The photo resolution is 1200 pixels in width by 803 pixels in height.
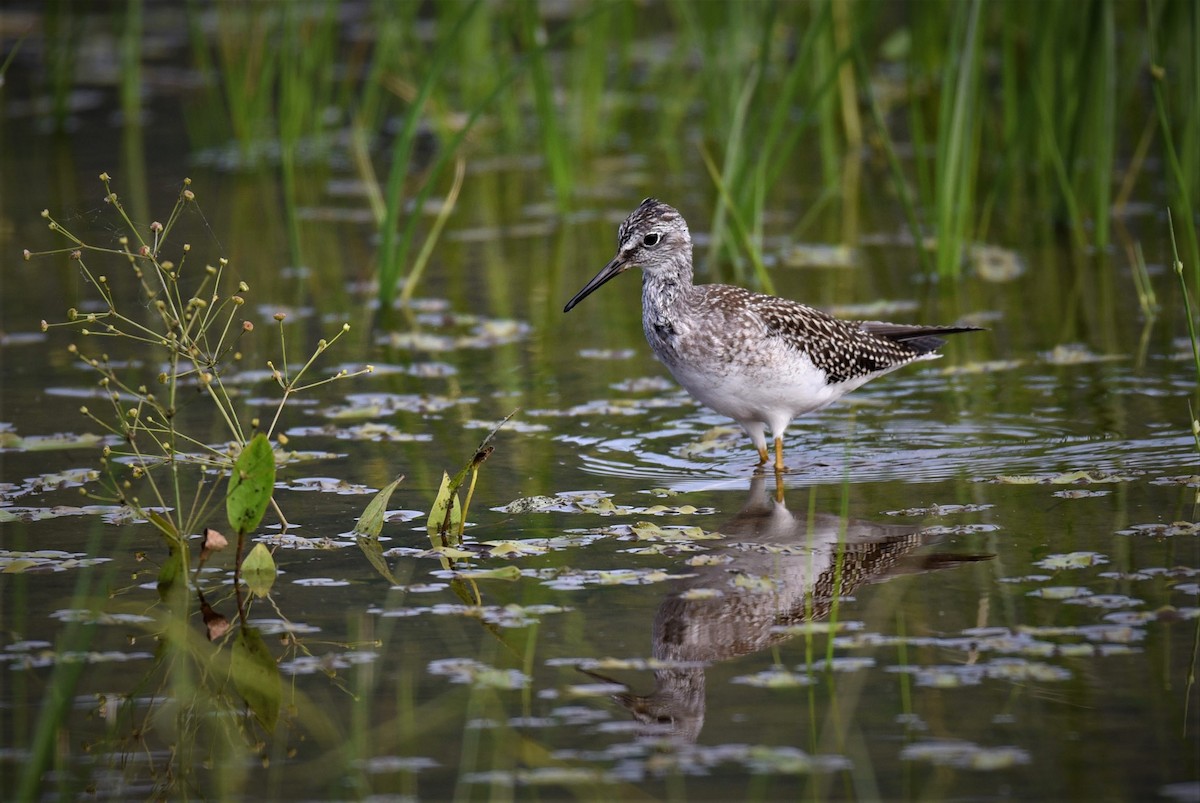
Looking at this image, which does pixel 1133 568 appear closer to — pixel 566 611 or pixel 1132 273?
pixel 566 611

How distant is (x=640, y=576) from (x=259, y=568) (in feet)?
4.73

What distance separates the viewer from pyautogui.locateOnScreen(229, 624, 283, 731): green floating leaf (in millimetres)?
4930

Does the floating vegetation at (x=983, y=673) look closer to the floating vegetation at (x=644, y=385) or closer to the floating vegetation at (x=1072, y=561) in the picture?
the floating vegetation at (x=1072, y=561)

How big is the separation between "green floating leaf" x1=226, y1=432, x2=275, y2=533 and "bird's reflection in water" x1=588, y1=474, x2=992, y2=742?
4.90 ft

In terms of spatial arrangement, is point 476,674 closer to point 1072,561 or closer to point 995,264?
point 1072,561

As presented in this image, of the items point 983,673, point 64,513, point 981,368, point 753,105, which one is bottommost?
point 983,673

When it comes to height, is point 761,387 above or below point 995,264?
below

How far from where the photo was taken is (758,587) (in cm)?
573

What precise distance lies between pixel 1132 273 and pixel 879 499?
4.61m

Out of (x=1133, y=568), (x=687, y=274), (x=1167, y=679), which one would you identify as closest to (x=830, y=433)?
(x=687, y=274)

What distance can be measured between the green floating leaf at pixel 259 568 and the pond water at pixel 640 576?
6cm

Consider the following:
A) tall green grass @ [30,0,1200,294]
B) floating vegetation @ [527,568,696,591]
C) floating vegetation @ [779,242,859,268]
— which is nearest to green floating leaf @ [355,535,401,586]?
floating vegetation @ [527,568,696,591]

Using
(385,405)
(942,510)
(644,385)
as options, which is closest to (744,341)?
(942,510)

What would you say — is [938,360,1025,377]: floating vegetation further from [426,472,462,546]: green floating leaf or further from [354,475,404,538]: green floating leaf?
[354,475,404,538]: green floating leaf
